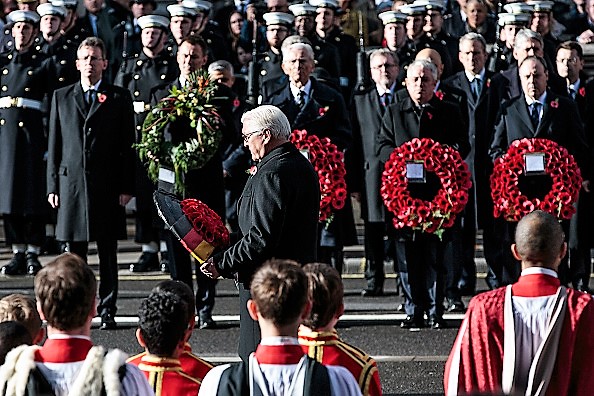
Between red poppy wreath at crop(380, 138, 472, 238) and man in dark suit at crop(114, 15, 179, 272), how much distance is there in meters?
2.80

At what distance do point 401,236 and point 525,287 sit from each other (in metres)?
5.31

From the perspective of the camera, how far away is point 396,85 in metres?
13.0

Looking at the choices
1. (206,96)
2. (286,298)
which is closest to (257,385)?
(286,298)

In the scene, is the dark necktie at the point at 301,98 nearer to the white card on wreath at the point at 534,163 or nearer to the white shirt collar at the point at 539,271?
the white card on wreath at the point at 534,163

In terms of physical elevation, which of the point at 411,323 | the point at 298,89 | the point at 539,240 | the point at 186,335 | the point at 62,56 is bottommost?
the point at 411,323

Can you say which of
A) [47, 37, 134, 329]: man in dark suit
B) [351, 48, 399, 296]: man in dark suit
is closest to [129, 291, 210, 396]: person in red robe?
[47, 37, 134, 329]: man in dark suit

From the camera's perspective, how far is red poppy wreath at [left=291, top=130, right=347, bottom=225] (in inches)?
446

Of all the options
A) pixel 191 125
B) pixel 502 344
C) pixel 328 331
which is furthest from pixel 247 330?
pixel 191 125

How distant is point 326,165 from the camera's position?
447 inches

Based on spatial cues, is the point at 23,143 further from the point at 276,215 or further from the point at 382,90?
the point at 276,215

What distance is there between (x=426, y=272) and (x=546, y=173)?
4.06 ft

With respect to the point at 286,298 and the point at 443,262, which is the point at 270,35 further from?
the point at 286,298

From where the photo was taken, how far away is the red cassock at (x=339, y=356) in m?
5.98

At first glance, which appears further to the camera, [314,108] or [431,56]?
[431,56]
